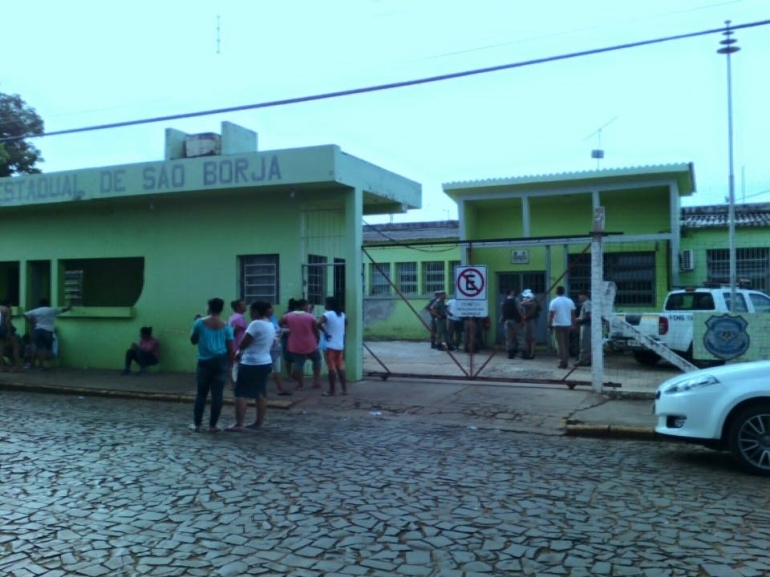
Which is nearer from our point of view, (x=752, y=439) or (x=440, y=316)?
(x=752, y=439)

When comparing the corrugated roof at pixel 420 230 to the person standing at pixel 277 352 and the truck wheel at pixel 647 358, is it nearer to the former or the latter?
the truck wheel at pixel 647 358

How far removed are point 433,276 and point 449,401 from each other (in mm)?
12843

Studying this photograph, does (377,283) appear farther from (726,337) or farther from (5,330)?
(726,337)

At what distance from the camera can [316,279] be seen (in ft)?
46.4

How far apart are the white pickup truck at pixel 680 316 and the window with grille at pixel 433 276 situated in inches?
332

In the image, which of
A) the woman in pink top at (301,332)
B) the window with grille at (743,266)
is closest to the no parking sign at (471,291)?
the woman in pink top at (301,332)

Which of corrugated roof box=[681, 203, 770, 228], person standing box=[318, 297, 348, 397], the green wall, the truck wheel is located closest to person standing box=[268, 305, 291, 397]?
person standing box=[318, 297, 348, 397]

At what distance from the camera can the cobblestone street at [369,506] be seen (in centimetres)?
447

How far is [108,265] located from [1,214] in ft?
9.11

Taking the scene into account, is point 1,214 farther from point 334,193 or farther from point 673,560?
point 673,560

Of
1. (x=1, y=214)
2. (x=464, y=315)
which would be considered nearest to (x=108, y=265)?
(x=1, y=214)

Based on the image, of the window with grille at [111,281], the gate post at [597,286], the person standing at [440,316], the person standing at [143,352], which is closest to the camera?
the gate post at [597,286]

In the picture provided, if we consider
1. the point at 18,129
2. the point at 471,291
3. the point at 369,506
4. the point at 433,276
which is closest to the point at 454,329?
the point at 433,276

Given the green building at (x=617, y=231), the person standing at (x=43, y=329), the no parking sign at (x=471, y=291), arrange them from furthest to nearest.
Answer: the green building at (x=617, y=231) → the person standing at (x=43, y=329) → the no parking sign at (x=471, y=291)
